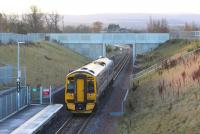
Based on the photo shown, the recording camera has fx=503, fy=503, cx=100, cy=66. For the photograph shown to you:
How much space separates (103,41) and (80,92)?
A: 154ft

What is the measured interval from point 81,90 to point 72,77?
0.98m

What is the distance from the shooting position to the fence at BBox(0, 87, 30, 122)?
28420mm

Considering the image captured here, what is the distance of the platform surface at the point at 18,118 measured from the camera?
25859 mm

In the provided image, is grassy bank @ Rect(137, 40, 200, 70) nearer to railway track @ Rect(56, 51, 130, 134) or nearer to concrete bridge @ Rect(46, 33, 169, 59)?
concrete bridge @ Rect(46, 33, 169, 59)

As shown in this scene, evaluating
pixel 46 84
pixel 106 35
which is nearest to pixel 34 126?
pixel 46 84

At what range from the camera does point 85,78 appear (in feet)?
102

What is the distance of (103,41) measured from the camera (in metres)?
77.7

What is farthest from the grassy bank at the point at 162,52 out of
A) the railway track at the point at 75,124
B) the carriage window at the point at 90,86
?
the railway track at the point at 75,124

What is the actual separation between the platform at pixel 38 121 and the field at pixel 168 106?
4.06 metres

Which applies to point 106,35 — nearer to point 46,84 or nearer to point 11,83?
point 46,84

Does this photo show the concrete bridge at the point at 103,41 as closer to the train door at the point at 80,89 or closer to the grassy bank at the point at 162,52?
the grassy bank at the point at 162,52

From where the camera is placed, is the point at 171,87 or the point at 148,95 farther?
the point at 148,95

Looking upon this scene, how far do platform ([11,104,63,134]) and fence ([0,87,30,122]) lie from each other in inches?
66.1

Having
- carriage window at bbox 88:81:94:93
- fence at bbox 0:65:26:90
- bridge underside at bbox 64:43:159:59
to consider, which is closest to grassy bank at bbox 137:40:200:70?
bridge underside at bbox 64:43:159:59
